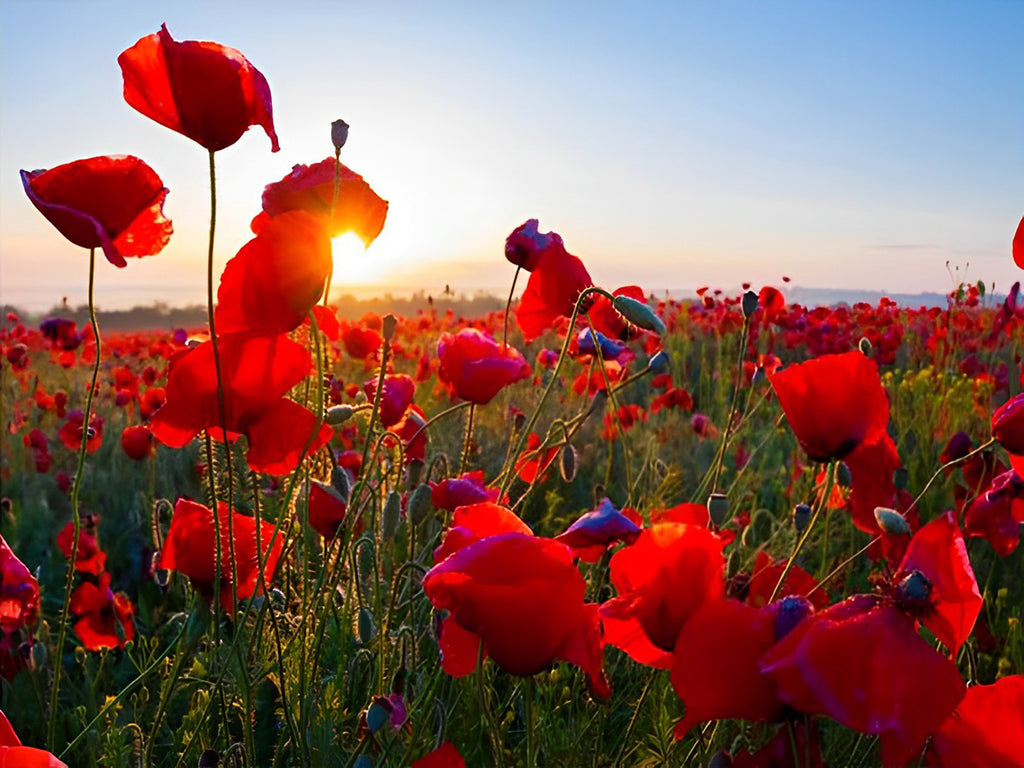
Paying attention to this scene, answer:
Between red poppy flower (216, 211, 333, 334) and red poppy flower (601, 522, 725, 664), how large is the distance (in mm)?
444

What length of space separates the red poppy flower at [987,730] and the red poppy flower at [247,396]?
73cm

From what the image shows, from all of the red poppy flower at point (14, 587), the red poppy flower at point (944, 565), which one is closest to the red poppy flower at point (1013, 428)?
the red poppy flower at point (944, 565)

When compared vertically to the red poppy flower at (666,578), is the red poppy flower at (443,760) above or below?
below

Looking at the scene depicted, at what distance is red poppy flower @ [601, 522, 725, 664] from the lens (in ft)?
2.88

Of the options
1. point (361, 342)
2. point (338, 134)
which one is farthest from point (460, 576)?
point (361, 342)

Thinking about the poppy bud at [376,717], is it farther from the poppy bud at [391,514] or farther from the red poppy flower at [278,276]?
the red poppy flower at [278,276]

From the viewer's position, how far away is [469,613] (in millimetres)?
854

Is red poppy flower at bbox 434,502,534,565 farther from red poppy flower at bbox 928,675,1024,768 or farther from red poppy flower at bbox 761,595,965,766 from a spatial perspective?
red poppy flower at bbox 928,675,1024,768

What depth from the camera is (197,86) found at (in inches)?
41.1

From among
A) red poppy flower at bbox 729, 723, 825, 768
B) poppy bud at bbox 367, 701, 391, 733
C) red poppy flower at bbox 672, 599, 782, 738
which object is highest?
red poppy flower at bbox 672, 599, 782, 738

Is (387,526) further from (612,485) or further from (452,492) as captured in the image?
(612,485)

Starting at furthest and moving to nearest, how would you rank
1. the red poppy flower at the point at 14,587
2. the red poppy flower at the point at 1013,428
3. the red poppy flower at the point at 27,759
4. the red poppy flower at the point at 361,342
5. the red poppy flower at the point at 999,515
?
1. the red poppy flower at the point at 361,342
2. the red poppy flower at the point at 999,515
3. the red poppy flower at the point at 14,587
4. the red poppy flower at the point at 1013,428
5. the red poppy flower at the point at 27,759

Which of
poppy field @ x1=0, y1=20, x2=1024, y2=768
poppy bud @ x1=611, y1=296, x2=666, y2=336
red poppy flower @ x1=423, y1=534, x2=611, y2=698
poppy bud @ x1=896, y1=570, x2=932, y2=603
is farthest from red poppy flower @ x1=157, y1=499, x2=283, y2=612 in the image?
poppy bud @ x1=896, y1=570, x2=932, y2=603

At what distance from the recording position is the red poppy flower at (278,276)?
39.8 inches
